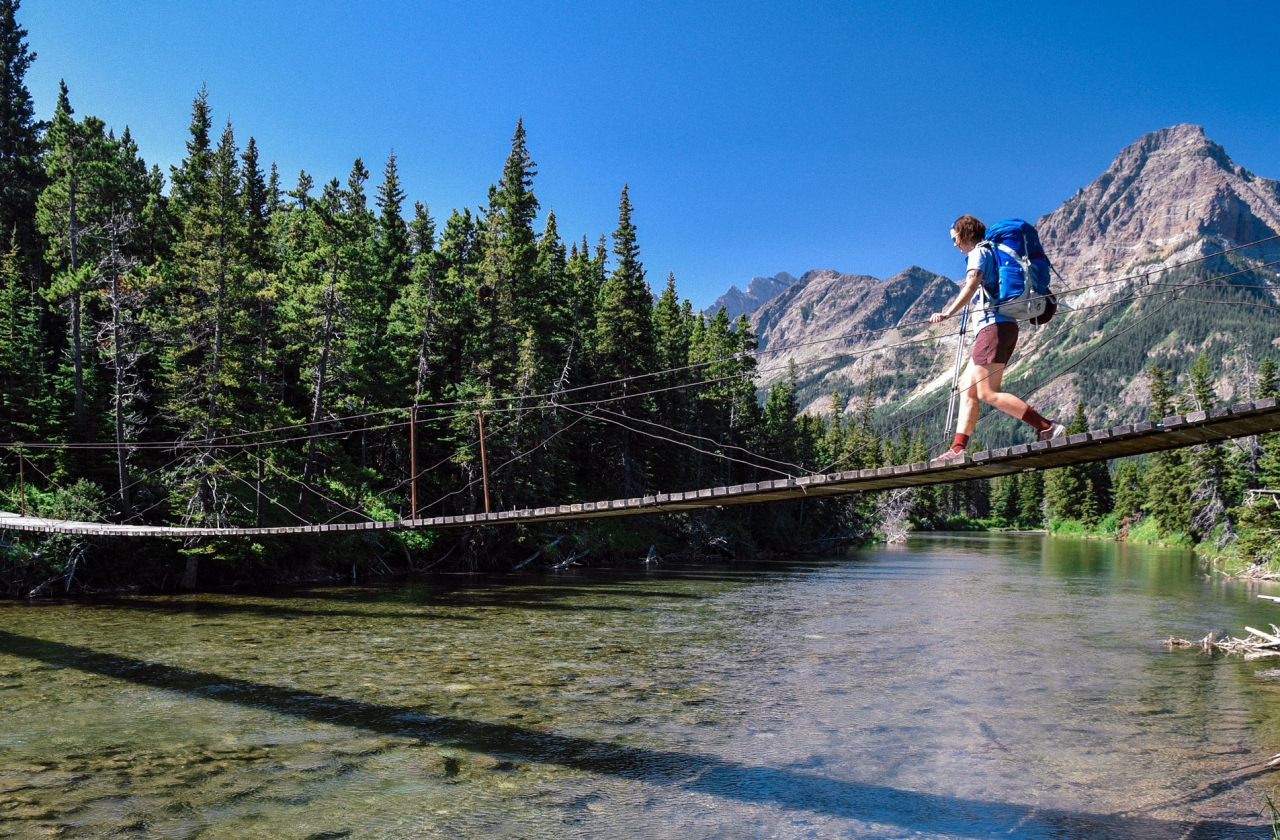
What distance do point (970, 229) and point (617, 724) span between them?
7.48 metres

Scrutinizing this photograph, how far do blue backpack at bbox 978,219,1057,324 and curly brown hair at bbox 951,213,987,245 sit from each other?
0.19 metres

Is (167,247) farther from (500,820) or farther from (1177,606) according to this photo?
(1177,606)

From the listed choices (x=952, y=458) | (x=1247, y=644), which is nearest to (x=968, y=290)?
(x=952, y=458)

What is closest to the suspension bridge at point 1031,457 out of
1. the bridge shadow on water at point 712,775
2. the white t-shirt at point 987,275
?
the white t-shirt at point 987,275

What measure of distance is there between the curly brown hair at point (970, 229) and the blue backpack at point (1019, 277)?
0.64 ft

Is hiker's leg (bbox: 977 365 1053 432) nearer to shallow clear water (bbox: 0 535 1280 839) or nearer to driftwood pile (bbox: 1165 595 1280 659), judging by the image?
shallow clear water (bbox: 0 535 1280 839)

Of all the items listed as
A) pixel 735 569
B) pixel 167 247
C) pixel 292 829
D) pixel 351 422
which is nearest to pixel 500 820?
pixel 292 829

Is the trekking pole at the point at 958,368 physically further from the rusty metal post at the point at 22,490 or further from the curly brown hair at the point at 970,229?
the rusty metal post at the point at 22,490

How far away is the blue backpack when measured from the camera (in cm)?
578

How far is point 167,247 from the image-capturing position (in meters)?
39.3

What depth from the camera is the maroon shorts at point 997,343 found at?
598cm

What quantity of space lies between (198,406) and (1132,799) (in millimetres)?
24766

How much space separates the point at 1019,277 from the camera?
587 cm

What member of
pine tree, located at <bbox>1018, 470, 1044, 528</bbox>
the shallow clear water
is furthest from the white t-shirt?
pine tree, located at <bbox>1018, 470, 1044, 528</bbox>
